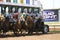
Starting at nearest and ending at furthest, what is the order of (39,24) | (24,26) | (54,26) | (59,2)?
1. (24,26)
2. (39,24)
3. (54,26)
4. (59,2)

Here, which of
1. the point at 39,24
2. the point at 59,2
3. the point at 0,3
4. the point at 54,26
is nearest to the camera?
the point at 0,3

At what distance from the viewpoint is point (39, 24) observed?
104 ft

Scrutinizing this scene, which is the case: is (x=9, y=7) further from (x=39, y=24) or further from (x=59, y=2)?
(x=59, y=2)

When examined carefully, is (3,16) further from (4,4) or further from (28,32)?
(28,32)

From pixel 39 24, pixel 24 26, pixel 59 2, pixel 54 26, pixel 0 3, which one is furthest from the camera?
pixel 59 2

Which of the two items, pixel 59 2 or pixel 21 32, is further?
pixel 59 2

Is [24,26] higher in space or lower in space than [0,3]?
lower

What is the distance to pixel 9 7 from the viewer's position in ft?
93.1

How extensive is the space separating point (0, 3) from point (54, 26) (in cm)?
1730

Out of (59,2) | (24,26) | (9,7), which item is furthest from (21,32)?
(59,2)

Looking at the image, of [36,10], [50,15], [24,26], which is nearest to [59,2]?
[50,15]

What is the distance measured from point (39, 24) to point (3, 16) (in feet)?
19.3

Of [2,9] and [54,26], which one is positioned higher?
[2,9]

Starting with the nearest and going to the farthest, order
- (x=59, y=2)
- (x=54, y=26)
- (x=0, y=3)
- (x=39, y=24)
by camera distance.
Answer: (x=0, y=3) < (x=39, y=24) < (x=54, y=26) < (x=59, y=2)
